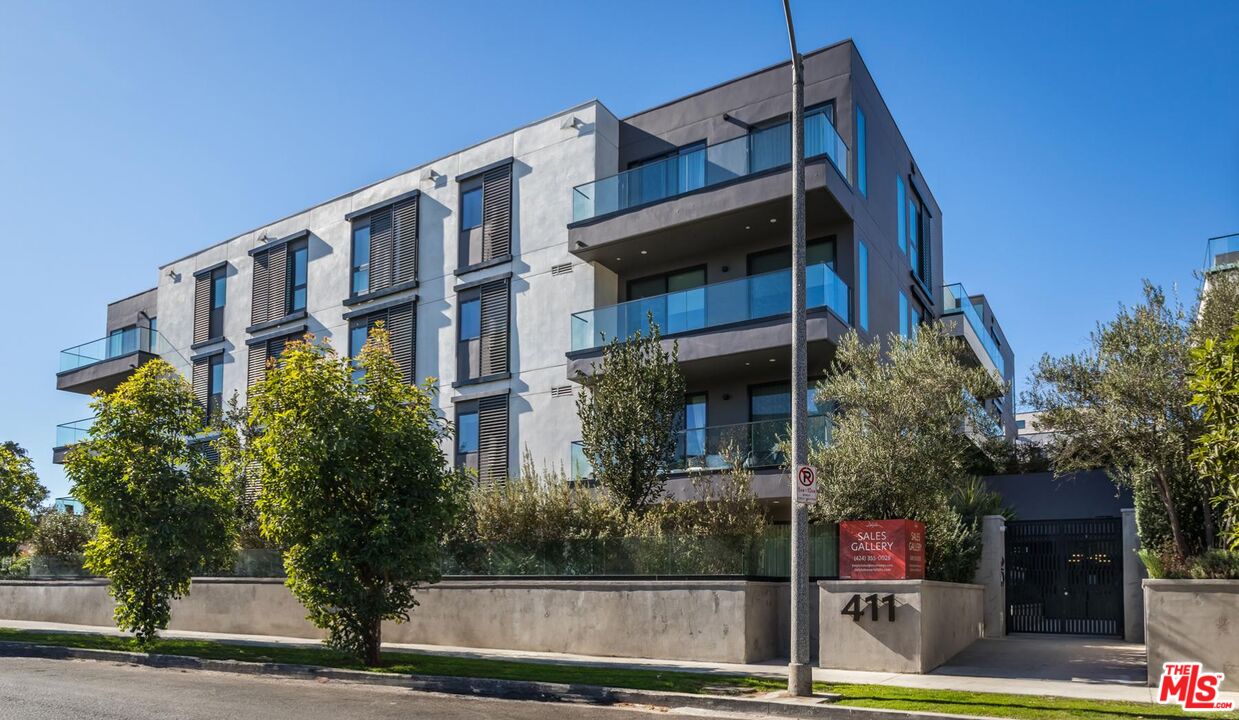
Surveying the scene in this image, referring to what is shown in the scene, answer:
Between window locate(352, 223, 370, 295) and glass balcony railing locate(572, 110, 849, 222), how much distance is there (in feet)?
28.5

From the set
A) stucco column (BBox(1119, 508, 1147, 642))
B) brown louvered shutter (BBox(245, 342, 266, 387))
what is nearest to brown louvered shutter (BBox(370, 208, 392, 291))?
brown louvered shutter (BBox(245, 342, 266, 387))

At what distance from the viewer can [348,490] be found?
53.8 ft

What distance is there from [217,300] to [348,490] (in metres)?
23.2

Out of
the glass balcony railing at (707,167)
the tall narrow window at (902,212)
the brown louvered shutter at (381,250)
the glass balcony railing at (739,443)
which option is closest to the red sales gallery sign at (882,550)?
the glass balcony railing at (739,443)

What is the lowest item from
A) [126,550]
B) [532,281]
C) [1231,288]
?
[126,550]

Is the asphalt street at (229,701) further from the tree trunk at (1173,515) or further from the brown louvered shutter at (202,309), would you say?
the brown louvered shutter at (202,309)

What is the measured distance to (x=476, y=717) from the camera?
11844 millimetres

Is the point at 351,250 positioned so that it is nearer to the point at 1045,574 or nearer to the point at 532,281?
the point at 532,281


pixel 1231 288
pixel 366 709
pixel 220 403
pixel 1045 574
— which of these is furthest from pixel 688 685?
pixel 220 403

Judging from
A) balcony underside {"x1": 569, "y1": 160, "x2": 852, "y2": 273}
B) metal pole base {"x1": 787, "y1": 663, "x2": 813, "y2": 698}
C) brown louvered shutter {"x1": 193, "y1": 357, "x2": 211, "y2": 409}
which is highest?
balcony underside {"x1": 569, "y1": 160, "x2": 852, "y2": 273}

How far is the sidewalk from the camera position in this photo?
530 inches

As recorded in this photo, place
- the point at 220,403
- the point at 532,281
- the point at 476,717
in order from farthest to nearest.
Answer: the point at 220,403 < the point at 532,281 < the point at 476,717

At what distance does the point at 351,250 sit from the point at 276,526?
17287 mm

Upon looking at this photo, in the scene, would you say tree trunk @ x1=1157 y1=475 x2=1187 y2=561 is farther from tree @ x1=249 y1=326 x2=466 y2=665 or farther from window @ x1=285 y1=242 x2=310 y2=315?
window @ x1=285 y1=242 x2=310 y2=315
